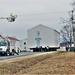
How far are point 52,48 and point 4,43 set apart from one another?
5246 centimetres

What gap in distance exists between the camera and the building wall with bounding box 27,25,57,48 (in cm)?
11338

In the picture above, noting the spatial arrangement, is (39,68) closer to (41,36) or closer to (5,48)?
(5,48)

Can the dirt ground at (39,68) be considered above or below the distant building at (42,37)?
below

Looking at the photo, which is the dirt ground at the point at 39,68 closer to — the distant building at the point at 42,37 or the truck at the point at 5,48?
the truck at the point at 5,48

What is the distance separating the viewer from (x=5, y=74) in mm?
17312

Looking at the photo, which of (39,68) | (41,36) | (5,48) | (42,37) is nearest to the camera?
(39,68)

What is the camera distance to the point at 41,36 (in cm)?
11650

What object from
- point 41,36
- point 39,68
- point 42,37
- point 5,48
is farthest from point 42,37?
point 39,68

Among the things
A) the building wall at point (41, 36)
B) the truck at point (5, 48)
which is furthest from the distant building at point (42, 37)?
the truck at point (5, 48)

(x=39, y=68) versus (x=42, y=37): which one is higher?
(x=42, y=37)

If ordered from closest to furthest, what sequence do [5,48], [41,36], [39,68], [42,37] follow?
[39,68], [5,48], [41,36], [42,37]

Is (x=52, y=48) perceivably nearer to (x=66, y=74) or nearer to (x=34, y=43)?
(x=34, y=43)

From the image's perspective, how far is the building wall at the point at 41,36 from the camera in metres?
113

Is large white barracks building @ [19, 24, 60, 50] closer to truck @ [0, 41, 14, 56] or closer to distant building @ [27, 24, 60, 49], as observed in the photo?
distant building @ [27, 24, 60, 49]
